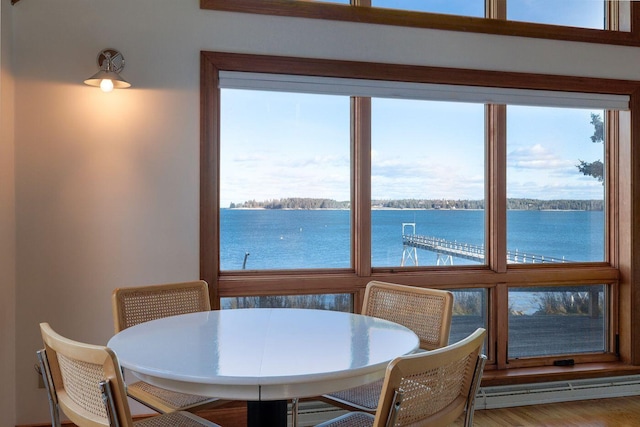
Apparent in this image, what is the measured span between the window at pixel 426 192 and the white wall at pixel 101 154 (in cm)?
14

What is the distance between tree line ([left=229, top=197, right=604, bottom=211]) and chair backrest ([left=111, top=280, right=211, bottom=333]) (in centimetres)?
72

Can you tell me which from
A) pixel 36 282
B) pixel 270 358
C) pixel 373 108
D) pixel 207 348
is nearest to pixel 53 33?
pixel 36 282

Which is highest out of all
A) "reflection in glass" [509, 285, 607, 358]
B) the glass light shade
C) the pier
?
the glass light shade

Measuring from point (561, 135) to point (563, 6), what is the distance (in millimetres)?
852

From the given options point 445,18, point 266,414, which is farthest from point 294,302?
point 445,18

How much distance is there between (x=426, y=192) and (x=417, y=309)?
1.15 meters

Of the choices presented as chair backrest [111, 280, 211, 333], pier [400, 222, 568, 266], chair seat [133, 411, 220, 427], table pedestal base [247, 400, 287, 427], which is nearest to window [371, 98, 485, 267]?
pier [400, 222, 568, 266]

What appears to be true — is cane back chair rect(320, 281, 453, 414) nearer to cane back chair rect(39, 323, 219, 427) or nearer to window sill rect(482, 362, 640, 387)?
cane back chair rect(39, 323, 219, 427)

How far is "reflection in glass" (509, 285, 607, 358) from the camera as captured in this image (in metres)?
3.36

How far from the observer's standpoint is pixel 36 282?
2654mm

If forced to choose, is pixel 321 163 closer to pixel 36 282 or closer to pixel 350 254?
pixel 350 254

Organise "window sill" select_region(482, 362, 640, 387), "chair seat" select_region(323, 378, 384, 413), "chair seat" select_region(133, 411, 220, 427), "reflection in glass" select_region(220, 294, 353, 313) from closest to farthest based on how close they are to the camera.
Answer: "chair seat" select_region(133, 411, 220, 427) → "chair seat" select_region(323, 378, 384, 413) → "reflection in glass" select_region(220, 294, 353, 313) → "window sill" select_region(482, 362, 640, 387)

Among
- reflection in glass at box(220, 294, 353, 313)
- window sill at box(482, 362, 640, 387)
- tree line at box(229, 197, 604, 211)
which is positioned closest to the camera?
reflection in glass at box(220, 294, 353, 313)

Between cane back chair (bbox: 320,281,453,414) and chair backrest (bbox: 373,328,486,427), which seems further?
cane back chair (bbox: 320,281,453,414)
